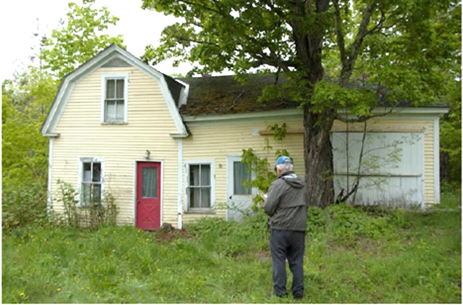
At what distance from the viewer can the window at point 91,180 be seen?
1188cm

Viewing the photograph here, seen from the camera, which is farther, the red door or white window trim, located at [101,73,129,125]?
white window trim, located at [101,73,129,125]

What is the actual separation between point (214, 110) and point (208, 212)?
320cm

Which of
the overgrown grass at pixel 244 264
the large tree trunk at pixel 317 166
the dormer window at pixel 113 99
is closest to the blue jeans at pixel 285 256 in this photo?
the overgrown grass at pixel 244 264

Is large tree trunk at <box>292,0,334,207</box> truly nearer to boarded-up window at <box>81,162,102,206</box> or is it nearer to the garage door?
the garage door

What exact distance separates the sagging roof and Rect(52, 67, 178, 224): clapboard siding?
1.15m

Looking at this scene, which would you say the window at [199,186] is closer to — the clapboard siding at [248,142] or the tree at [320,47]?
the clapboard siding at [248,142]

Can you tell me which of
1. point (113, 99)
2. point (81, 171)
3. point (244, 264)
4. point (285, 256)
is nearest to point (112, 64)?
point (113, 99)

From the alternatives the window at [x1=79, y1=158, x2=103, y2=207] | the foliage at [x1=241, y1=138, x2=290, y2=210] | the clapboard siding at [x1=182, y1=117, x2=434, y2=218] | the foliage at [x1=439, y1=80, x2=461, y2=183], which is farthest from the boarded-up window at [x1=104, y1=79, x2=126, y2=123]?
the foliage at [x1=439, y1=80, x2=461, y2=183]

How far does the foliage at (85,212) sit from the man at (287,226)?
7489 millimetres

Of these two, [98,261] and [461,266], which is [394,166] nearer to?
[461,266]

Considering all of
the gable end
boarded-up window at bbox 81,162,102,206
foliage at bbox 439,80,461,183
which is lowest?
boarded-up window at bbox 81,162,102,206

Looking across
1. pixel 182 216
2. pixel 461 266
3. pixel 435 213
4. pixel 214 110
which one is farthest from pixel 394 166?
pixel 182 216

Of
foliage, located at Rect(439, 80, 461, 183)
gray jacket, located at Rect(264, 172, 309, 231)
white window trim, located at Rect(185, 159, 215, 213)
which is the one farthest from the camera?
foliage, located at Rect(439, 80, 461, 183)

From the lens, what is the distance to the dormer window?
12.1 m
